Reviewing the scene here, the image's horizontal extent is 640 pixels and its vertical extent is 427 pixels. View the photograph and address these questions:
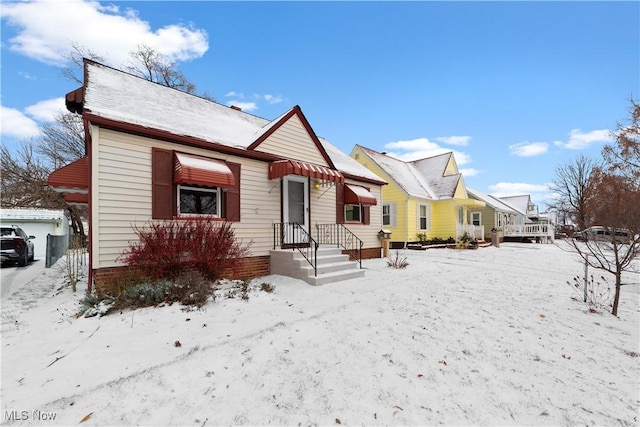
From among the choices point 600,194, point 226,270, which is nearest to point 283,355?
point 226,270

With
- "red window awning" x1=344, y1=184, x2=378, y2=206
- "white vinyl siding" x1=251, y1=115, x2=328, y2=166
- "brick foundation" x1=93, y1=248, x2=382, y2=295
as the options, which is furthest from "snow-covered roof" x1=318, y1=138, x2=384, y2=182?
"brick foundation" x1=93, y1=248, x2=382, y2=295

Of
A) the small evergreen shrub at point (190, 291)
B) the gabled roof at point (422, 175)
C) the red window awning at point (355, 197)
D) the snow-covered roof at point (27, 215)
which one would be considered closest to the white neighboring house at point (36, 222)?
the snow-covered roof at point (27, 215)

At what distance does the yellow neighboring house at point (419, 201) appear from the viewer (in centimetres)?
1747

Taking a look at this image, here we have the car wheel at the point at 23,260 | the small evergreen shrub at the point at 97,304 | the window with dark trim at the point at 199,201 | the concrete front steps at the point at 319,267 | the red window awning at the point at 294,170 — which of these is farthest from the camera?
the car wheel at the point at 23,260

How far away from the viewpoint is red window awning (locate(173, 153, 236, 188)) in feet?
21.2

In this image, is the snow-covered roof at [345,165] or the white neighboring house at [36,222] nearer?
the snow-covered roof at [345,165]

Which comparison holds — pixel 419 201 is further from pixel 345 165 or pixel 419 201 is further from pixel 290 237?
pixel 290 237

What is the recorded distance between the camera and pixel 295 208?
31.0ft

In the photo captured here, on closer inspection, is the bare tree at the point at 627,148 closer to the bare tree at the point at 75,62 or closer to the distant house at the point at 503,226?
the distant house at the point at 503,226

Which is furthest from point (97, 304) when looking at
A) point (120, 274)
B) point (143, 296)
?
point (120, 274)

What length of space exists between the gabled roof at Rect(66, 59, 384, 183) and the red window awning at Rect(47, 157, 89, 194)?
1.49 m

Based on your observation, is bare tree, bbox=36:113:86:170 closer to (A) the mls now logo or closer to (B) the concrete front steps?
(B) the concrete front steps

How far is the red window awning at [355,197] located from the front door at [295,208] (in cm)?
200

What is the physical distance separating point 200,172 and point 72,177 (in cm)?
338
